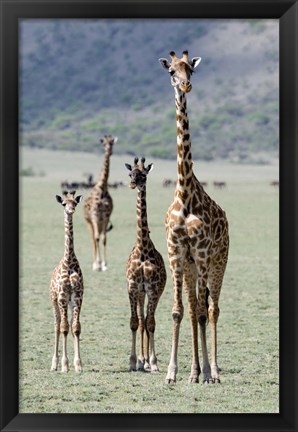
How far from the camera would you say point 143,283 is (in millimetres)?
7809

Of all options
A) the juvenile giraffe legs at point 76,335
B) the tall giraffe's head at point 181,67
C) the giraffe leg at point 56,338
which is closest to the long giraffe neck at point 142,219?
the juvenile giraffe legs at point 76,335

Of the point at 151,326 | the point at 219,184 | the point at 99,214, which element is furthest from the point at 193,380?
the point at 219,184

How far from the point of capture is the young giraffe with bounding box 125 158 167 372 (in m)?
7.78

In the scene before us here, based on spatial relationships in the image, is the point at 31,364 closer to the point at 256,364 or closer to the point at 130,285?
the point at 130,285

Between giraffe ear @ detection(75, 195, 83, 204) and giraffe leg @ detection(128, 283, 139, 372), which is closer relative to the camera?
giraffe leg @ detection(128, 283, 139, 372)

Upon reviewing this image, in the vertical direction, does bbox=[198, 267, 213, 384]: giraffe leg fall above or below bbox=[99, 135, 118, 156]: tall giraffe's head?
below

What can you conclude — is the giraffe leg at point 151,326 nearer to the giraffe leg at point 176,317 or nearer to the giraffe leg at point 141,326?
the giraffe leg at point 141,326

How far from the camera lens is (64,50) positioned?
10388cm

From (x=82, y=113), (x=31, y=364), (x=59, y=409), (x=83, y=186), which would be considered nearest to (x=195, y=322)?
(x=59, y=409)

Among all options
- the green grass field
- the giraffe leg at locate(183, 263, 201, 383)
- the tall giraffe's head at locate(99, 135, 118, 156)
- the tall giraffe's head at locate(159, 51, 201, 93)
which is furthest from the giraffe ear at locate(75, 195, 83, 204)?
the tall giraffe's head at locate(99, 135, 118, 156)

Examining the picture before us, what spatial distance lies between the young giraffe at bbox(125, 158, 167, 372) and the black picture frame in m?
2.33

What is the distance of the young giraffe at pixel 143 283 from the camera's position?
778 centimetres

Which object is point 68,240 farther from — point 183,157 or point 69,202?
point 183,157

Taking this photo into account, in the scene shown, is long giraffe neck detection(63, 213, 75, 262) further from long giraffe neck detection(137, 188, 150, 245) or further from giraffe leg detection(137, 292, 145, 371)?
giraffe leg detection(137, 292, 145, 371)
